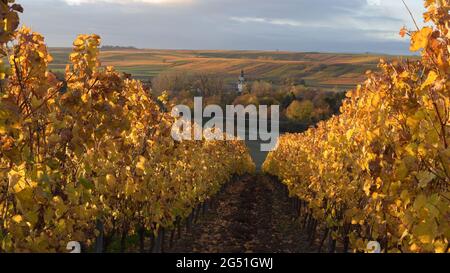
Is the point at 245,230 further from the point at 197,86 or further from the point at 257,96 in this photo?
the point at 197,86

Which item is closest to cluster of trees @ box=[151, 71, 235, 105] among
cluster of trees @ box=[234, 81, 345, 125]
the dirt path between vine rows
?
cluster of trees @ box=[234, 81, 345, 125]

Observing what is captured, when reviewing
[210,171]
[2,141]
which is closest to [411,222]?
[2,141]

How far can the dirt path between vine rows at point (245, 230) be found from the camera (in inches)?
510

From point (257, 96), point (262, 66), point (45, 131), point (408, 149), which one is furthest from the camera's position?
point (262, 66)

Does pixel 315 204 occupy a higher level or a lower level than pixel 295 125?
higher

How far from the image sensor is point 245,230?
15.2 metres

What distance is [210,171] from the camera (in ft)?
55.5

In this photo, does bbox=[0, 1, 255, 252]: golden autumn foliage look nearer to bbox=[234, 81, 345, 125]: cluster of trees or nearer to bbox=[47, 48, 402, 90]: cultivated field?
bbox=[234, 81, 345, 125]: cluster of trees

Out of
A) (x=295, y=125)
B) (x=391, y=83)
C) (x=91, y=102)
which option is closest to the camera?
(x=91, y=102)

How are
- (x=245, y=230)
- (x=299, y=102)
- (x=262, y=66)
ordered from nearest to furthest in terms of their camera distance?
(x=245, y=230) → (x=299, y=102) → (x=262, y=66)

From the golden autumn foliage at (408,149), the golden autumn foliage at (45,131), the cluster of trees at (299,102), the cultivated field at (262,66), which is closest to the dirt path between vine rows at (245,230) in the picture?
the golden autumn foliage at (408,149)

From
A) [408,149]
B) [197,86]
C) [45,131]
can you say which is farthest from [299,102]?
[408,149]

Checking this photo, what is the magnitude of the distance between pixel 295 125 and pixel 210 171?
57985mm
